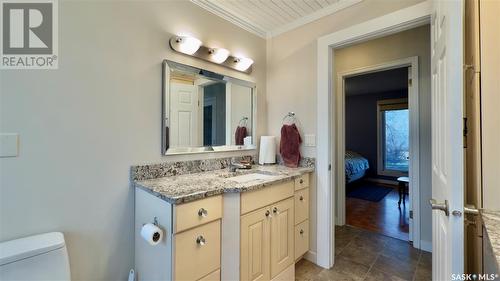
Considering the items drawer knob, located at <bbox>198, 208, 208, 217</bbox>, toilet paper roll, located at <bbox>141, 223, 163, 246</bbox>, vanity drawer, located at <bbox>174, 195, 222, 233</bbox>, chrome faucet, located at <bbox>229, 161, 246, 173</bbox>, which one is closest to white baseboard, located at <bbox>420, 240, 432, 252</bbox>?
chrome faucet, located at <bbox>229, 161, 246, 173</bbox>

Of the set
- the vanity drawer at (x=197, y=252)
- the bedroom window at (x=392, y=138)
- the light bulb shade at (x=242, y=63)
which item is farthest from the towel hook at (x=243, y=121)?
the bedroom window at (x=392, y=138)

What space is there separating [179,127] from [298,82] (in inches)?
49.8

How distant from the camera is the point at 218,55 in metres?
1.98

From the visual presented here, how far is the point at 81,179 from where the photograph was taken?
132cm

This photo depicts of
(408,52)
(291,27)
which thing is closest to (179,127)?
(291,27)

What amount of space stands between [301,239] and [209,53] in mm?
1841

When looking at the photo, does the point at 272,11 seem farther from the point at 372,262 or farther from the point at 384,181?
the point at 384,181

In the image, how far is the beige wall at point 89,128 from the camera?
1.16 metres

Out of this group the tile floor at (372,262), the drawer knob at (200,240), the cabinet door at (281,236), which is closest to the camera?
→ the drawer knob at (200,240)

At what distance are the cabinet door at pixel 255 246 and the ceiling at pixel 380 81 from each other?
3403 mm

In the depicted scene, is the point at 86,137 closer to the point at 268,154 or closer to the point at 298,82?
the point at 268,154

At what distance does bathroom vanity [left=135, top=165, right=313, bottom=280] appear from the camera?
1.17 metres

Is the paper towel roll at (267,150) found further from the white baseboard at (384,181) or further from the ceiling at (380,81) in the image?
the white baseboard at (384,181)

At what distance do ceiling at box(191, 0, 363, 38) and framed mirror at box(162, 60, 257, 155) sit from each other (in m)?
0.58
